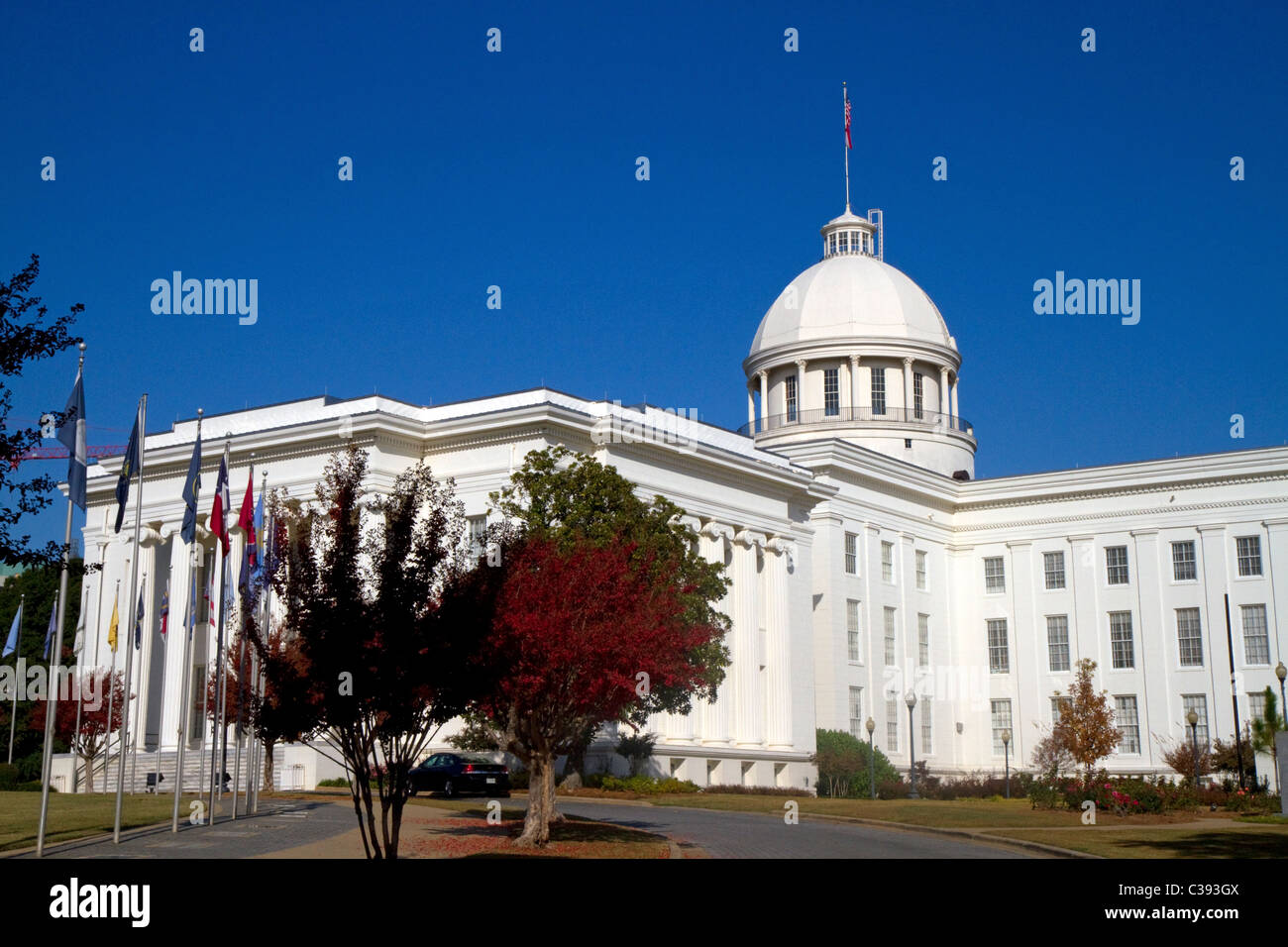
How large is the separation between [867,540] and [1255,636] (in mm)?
19450

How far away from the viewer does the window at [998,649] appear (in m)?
80.8

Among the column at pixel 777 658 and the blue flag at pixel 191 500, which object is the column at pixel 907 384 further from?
the blue flag at pixel 191 500

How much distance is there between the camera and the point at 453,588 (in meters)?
22.7

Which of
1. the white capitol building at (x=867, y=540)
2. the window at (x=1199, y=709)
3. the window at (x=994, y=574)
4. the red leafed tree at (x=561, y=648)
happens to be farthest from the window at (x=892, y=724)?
the red leafed tree at (x=561, y=648)

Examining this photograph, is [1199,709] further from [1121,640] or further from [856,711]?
[856,711]

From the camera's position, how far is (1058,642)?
79438mm

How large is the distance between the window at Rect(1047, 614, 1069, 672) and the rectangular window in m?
6.10

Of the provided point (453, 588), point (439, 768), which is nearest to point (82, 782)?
point (439, 768)

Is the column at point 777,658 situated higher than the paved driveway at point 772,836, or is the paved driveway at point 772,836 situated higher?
the column at point 777,658

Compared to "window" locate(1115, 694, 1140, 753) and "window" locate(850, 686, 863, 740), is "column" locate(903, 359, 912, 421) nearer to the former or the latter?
"window" locate(850, 686, 863, 740)

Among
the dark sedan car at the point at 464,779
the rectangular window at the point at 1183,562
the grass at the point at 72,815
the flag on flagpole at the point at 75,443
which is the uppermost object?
the rectangular window at the point at 1183,562

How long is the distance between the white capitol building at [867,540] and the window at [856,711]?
0.17 meters
